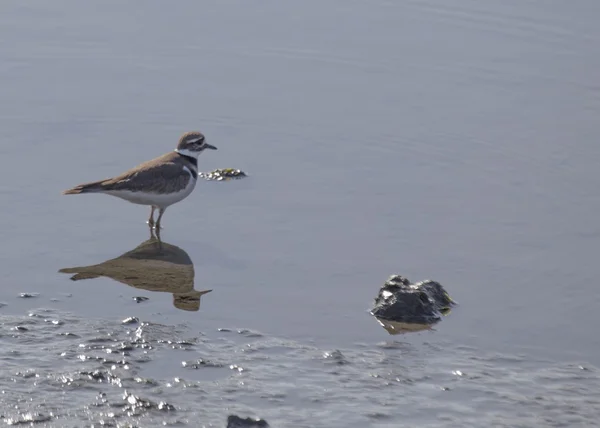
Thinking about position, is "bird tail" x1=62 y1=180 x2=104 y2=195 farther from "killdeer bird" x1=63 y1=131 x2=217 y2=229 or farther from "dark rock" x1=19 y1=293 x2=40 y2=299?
"dark rock" x1=19 y1=293 x2=40 y2=299

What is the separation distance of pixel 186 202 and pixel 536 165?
4.44m

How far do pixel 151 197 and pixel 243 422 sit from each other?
5.21 metres

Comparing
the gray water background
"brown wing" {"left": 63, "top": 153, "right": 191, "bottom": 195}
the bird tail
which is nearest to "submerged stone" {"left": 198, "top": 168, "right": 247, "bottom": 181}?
the gray water background

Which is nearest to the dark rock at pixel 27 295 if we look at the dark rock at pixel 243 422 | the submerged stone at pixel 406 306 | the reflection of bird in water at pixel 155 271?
the reflection of bird in water at pixel 155 271

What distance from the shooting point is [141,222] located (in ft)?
41.0

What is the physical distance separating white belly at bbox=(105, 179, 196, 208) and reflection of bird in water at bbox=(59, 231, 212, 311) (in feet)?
2.32

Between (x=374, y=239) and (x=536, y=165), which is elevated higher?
(x=536, y=165)

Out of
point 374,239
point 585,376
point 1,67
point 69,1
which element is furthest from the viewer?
point 69,1

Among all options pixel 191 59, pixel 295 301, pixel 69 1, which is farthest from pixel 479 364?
pixel 69 1

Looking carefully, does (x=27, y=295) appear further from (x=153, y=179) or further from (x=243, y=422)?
(x=243, y=422)

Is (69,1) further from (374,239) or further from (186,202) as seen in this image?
(374,239)

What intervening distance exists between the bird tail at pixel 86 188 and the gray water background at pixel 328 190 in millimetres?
375

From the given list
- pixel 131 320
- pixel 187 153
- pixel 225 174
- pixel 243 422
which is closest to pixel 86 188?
pixel 187 153

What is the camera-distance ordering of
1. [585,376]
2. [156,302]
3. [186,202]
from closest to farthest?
[585,376], [156,302], [186,202]
